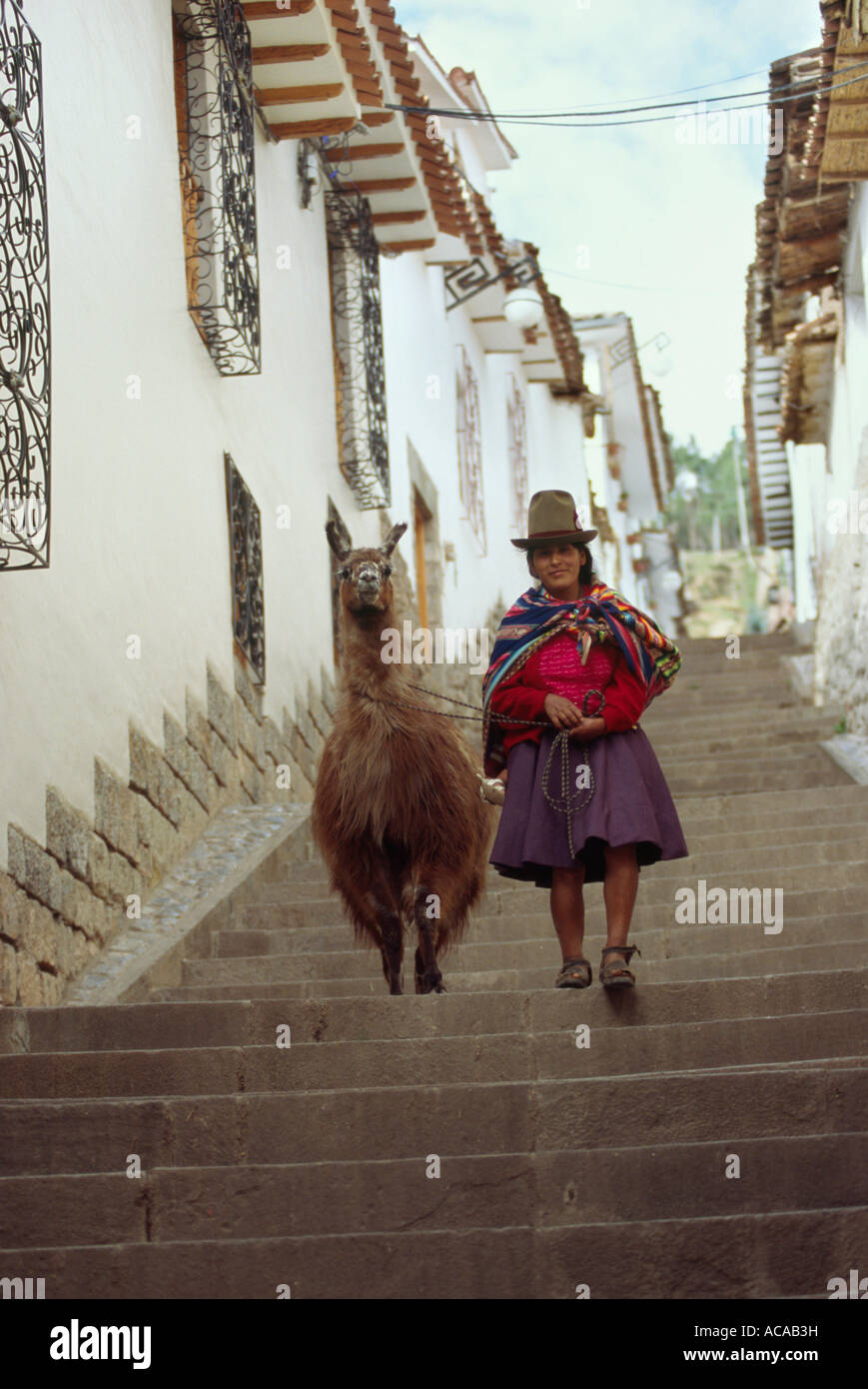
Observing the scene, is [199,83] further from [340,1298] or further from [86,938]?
[340,1298]

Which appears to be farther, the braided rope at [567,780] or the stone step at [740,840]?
the stone step at [740,840]

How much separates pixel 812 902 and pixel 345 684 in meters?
2.04

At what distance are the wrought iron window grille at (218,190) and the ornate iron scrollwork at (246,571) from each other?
688 mm

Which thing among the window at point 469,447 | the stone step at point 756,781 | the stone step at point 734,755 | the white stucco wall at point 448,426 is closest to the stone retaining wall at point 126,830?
the stone step at point 756,781

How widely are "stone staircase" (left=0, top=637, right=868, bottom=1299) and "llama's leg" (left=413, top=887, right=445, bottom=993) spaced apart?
0.70 metres

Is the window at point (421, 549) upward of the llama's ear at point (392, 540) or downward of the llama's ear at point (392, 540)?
upward

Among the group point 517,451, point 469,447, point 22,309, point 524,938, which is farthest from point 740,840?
point 517,451

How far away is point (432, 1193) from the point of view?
12.9 ft

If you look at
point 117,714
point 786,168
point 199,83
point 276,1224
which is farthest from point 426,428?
point 276,1224

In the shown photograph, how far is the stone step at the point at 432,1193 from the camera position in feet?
12.7

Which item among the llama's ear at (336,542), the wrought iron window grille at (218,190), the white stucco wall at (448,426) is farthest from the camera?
the white stucco wall at (448,426)

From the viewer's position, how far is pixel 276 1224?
3918mm

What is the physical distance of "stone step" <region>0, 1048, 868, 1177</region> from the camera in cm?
417

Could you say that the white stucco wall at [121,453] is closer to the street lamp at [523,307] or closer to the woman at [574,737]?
the woman at [574,737]
